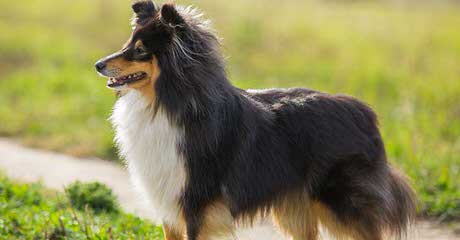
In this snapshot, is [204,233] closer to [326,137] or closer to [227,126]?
[227,126]

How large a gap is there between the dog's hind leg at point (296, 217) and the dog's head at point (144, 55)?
126 centimetres

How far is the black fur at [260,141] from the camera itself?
4.66 meters

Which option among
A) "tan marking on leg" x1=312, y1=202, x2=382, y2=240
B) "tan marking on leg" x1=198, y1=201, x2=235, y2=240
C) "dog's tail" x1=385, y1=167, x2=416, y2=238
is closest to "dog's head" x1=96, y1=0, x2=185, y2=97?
"tan marking on leg" x1=198, y1=201, x2=235, y2=240

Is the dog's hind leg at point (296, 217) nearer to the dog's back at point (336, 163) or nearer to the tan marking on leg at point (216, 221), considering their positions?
the dog's back at point (336, 163)

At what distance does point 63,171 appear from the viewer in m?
8.52

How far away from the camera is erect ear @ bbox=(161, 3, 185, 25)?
457cm

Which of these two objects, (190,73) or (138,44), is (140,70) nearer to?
(138,44)

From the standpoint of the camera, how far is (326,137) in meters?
5.02

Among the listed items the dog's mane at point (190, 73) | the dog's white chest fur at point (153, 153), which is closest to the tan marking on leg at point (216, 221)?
the dog's white chest fur at point (153, 153)

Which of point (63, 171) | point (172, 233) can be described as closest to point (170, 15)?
point (172, 233)

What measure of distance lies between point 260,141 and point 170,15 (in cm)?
102

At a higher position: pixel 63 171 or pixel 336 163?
pixel 336 163

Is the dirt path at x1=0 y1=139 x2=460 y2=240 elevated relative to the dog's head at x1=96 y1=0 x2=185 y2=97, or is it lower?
lower

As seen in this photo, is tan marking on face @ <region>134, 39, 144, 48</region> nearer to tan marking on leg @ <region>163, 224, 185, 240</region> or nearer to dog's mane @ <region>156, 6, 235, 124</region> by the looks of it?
dog's mane @ <region>156, 6, 235, 124</region>
